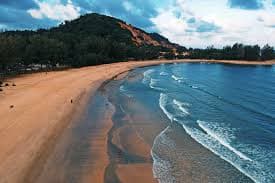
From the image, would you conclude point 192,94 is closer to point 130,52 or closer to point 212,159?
point 212,159

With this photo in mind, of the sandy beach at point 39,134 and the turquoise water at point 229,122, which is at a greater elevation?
the sandy beach at point 39,134

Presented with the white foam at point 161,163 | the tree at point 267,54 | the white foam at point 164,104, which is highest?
the tree at point 267,54

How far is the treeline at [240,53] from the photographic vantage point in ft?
588

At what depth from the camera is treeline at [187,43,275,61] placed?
588ft

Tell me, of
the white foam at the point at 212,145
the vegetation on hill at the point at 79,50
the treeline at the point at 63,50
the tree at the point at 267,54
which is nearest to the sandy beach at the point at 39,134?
the white foam at the point at 212,145

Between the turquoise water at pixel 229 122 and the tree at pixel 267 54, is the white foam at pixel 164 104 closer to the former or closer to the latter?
the turquoise water at pixel 229 122

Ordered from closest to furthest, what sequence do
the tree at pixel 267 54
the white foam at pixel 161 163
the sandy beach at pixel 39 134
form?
the white foam at pixel 161 163 → the sandy beach at pixel 39 134 → the tree at pixel 267 54

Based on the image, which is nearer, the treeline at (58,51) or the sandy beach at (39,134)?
the sandy beach at (39,134)

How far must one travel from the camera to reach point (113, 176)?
59.4ft

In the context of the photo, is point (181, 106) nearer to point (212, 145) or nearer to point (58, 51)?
point (212, 145)

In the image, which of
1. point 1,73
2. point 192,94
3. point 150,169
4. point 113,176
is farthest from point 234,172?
point 1,73

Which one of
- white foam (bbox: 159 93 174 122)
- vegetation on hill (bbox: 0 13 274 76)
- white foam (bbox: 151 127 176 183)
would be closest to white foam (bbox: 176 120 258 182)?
white foam (bbox: 151 127 176 183)

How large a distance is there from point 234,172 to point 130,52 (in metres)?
120

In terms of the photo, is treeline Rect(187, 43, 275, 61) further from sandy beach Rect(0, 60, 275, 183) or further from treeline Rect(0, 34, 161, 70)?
sandy beach Rect(0, 60, 275, 183)
